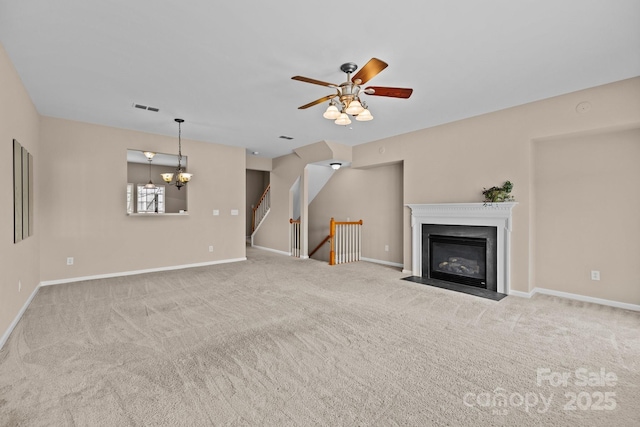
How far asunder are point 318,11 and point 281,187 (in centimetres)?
613

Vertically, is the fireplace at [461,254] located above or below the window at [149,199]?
below

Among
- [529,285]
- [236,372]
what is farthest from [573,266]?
[236,372]

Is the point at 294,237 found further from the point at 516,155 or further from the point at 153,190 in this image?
the point at 516,155

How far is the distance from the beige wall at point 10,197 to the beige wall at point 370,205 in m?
6.00

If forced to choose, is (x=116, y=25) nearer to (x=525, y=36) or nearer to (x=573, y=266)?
(x=525, y=36)

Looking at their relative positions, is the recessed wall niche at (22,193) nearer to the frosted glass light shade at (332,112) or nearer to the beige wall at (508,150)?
the frosted glass light shade at (332,112)

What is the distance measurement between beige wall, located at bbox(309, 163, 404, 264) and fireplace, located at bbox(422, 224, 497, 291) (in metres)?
1.18

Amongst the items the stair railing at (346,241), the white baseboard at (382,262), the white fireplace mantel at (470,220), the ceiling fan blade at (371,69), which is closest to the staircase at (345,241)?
the stair railing at (346,241)

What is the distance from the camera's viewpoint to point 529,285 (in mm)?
4273

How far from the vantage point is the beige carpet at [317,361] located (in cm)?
182

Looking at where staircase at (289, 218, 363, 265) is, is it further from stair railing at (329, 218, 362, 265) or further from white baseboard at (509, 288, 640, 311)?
white baseboard at (509, 288, 640, 311)

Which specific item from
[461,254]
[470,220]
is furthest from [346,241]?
[470,220]

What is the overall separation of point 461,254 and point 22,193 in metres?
6.26

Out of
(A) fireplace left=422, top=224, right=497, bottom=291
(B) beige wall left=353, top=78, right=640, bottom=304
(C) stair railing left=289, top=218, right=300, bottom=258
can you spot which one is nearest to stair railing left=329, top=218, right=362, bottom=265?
(C) stair railing left=289, top=218, right=300, bottom=258
